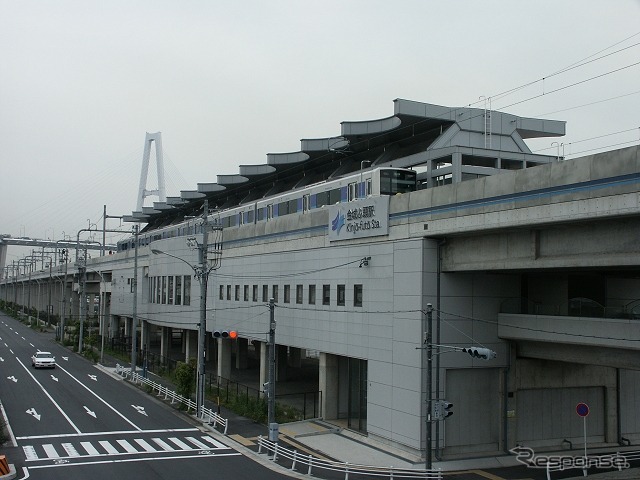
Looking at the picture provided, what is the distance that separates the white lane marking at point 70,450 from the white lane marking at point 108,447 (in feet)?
3.96

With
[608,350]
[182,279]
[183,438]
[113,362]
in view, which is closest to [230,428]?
[183,438]

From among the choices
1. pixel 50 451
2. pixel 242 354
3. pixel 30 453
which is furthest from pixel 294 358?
pixel 30 453

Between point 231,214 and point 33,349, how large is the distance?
3351 centimetres

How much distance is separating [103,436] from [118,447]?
9.16 ft

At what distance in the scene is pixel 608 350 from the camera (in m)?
22.4

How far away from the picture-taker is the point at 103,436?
3042 centimetres

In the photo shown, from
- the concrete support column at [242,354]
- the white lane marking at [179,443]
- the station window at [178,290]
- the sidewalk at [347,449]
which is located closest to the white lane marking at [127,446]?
the white lane marking at [179,443]

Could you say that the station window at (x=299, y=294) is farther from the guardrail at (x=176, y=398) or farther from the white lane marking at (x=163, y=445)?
the white lane marking at (x=163, y=445)

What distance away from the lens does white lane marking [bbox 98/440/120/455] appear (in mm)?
27062

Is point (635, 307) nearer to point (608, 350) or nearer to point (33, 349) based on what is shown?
point (608, 350)

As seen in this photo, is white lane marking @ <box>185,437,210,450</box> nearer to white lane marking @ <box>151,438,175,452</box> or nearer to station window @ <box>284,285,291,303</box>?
white lane marking @ <box>151,438,175,452</box>

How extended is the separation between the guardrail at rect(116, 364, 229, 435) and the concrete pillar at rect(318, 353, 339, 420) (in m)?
5.01

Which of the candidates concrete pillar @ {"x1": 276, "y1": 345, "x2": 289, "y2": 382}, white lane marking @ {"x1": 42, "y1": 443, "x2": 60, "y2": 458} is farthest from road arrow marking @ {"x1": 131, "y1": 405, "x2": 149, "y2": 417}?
concrete pillar @ {"x1": 276, "y1": 345, "x2": 289, "y2": 382}

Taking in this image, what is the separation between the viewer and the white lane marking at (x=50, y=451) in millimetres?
26406
